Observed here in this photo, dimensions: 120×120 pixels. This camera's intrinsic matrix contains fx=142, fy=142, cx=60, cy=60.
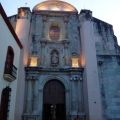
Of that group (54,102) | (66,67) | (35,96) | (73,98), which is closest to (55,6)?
(66,67)

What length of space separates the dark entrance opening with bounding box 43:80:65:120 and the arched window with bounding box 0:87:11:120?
129 inches

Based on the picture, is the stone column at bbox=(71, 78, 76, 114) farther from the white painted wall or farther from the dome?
the dome

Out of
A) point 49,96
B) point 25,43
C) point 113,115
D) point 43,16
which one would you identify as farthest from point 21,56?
point 113,115

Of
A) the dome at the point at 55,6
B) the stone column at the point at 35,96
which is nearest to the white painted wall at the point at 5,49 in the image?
the stone column at the point at 35,96

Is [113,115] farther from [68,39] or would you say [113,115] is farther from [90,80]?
[68,39]

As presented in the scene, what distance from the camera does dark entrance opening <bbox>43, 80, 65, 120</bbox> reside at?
Answer: 36.3 feet

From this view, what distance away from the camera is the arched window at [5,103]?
7815 millimetres

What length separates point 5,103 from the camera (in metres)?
8.27

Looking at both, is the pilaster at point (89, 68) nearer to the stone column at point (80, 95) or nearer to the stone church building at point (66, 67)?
the stone church building at point (66, 67)

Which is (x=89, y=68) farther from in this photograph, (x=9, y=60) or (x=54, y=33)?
(x=9, y=60)

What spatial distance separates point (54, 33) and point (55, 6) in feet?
10.6

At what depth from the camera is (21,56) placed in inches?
433

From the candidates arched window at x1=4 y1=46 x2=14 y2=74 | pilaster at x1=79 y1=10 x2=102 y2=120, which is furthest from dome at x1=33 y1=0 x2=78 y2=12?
arched window at x1=4 y1=46 x2=14 y2=74

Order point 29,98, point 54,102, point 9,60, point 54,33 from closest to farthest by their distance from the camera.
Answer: point 9,60 → point 29,98 → point 54,102 → point 54,33
